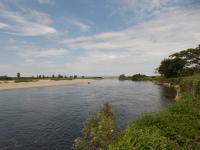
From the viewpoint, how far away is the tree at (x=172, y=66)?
104 metres

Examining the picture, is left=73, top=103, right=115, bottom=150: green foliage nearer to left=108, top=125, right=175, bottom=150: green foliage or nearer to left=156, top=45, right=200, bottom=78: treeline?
left=108, top=125, right=175, bottom=150: green foliage

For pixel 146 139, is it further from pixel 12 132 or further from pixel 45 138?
pixel 12 132

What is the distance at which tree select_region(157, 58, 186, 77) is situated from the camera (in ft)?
340

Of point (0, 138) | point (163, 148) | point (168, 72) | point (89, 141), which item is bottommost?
point (0, 138)

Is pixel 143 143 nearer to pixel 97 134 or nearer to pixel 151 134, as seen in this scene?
pixel 151 134

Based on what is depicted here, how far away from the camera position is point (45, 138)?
25906 millimetres

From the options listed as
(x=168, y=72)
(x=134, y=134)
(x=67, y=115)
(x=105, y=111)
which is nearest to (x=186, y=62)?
(x=168, y=72)

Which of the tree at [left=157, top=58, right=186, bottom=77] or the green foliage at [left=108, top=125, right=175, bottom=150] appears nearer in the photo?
the green foliage at [left=108, top=125, right=175, bottom=150]

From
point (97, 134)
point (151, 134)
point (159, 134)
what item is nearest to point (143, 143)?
point (151, 134)

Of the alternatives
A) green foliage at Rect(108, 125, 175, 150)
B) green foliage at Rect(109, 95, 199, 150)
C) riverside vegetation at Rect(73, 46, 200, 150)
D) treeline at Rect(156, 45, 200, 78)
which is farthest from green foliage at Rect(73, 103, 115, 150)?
treeline at Rect(156, 45, 200, 78)

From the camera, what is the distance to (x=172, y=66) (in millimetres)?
105375

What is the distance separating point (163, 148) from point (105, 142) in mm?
5678

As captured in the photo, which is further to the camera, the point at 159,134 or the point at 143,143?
the point at 159,134

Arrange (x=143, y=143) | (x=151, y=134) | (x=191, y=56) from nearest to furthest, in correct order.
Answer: (x=143, y=143) < (x=151, y=134) < (x=191, y=56)
